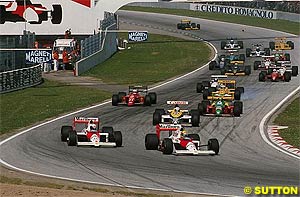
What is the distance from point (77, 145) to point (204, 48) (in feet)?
155

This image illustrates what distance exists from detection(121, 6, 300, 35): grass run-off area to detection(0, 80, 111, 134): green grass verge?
48848mm

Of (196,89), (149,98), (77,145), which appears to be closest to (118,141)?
(77,145)

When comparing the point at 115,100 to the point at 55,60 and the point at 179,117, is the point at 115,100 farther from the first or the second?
the point at 55,60

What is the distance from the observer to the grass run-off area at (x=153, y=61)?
51869mm

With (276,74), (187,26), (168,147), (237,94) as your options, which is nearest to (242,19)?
(187,26)

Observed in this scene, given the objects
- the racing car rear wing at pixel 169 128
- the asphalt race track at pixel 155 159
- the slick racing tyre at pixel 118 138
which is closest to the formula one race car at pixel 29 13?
the asphalt race track at pixel 155 159

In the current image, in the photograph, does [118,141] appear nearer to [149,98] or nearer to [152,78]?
[149,98]

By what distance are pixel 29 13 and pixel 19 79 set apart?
87.9 ft

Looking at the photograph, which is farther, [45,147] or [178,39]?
[178,39]

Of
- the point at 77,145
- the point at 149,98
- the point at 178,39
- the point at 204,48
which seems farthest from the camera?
the point at 178,39

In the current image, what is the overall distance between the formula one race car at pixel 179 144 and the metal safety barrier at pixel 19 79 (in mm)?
18038

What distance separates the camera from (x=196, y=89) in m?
41.5

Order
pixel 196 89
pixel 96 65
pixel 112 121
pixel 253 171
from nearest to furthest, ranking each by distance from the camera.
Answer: pixel 253 171
pixel 112 121
pixel 196 89
pixel 96 65

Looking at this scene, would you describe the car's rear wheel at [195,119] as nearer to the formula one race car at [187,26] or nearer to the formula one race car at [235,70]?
the formula one race car at [235,70]
